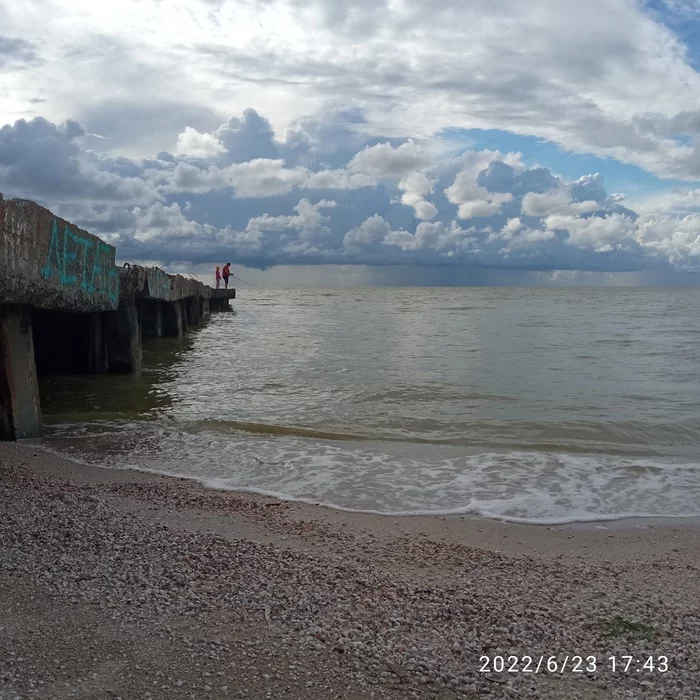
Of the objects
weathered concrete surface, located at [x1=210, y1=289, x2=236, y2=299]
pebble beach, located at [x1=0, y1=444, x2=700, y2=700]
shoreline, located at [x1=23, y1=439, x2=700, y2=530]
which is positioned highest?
weathered concrete surface, located at [x1=210, y1=289, x2=236, y2=299]

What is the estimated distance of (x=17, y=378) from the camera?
23.0 ft

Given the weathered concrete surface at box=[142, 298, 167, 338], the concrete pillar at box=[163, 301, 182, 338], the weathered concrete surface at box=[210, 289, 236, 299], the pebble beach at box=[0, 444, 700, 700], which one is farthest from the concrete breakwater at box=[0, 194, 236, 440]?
the weathered concrete surface at box=[210, 289, 236, 299]

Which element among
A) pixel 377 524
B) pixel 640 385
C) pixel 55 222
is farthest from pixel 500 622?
pixel 640 385

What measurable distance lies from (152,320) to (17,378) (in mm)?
14362

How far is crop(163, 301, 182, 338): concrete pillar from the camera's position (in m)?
21.4

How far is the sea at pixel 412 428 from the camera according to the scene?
6.28 meters

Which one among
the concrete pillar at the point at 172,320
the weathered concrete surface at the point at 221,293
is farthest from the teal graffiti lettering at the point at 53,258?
the weathered concrete surface at the point at 221,293

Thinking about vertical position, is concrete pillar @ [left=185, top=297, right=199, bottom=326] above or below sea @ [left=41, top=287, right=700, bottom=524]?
above

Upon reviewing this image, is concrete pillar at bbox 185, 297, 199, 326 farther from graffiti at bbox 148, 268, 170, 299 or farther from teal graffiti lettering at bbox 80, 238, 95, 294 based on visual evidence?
teal graffiti lettering at bbox 80, 238, 95, 294

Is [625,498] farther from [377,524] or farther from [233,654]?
[233,654]

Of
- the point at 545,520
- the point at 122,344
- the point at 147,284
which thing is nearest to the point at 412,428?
the point at 545,520

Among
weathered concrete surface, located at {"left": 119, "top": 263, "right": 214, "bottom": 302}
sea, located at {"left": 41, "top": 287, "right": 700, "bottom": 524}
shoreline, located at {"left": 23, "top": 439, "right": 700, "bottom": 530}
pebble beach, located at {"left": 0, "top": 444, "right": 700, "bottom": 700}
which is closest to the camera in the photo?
pebble beach, located at {"left": 0, "top": 444, "right": 700, "bottom": 700}

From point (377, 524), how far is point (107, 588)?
7.57ft

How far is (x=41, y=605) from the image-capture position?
10.6 feet
